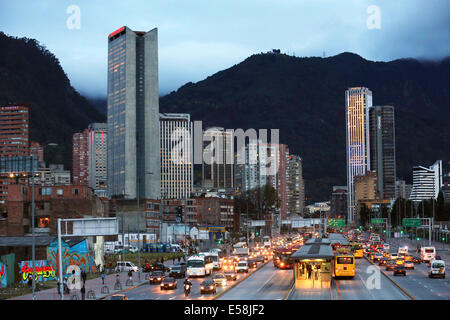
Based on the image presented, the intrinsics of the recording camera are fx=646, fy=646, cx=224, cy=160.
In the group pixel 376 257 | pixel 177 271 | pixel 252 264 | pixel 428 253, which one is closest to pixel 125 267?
pixel 177 271

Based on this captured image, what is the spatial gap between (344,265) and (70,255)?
34121 mm

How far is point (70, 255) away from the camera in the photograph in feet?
262

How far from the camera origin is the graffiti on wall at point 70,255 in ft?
251

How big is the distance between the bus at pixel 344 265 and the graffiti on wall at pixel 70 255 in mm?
31929

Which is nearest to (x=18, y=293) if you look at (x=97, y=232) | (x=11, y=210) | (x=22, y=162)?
A: (x=97, y=232)

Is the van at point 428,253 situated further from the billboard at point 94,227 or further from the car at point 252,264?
the billboard at point 94,227

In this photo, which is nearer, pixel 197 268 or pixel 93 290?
pixel 93 290

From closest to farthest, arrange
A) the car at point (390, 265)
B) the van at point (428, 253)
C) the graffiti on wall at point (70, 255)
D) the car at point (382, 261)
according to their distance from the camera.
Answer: the graffiti on wall at point (70, 255)
the car at point (390, 265)
the car at point (382, 261)
the van at point (428, 253)

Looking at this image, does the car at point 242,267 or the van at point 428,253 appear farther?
the van at point 428,253

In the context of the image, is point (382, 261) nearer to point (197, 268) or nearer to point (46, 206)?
point (197, 268)

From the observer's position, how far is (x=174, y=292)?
56812 millimetres

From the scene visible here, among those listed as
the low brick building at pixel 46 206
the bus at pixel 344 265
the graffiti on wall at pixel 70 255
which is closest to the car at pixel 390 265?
the bus at pixel 344 265
